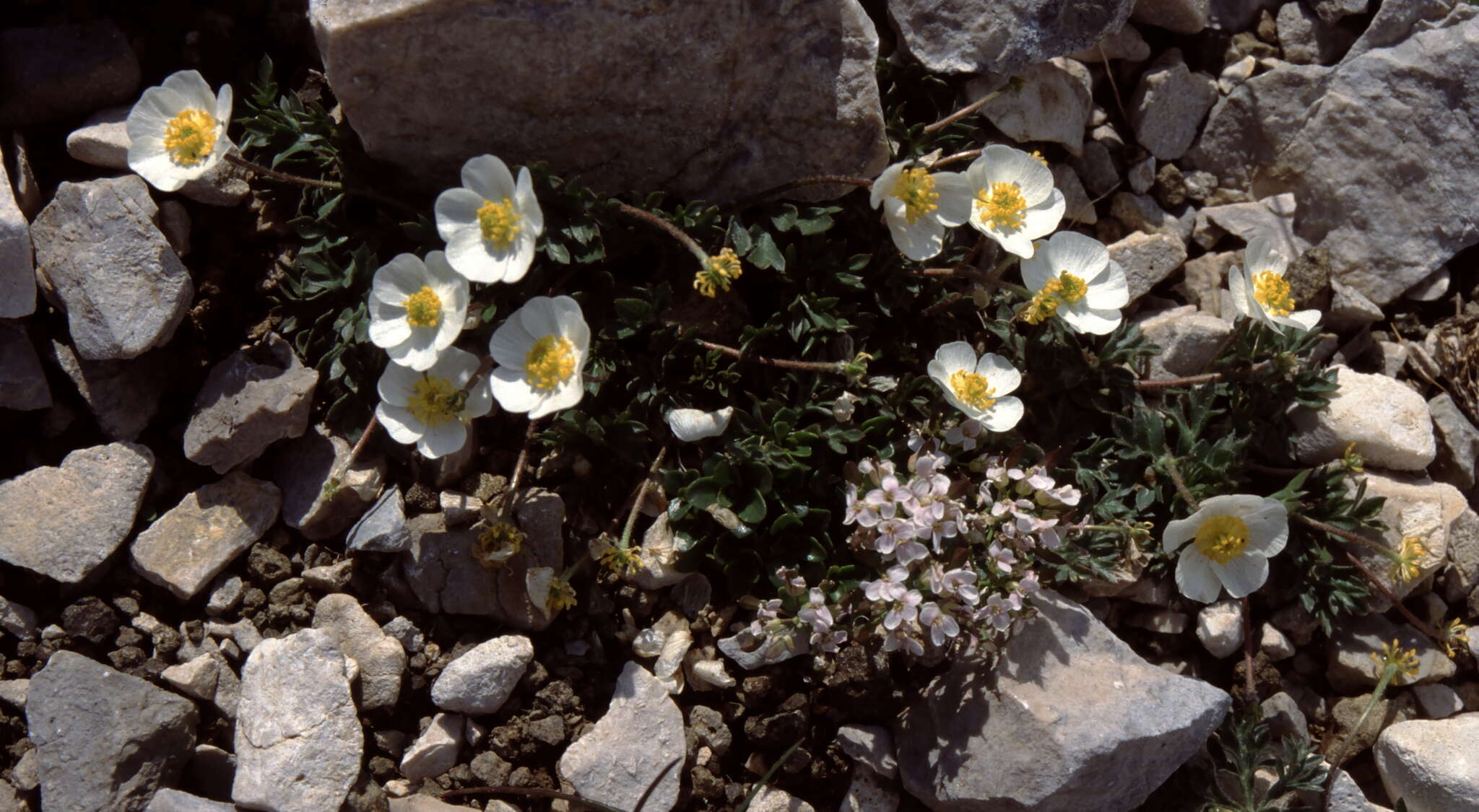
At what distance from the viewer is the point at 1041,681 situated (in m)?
3.92

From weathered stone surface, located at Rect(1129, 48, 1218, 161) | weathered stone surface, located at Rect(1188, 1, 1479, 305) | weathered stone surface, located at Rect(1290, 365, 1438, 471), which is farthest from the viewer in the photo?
weathered stone surface, located at Rect(1129, 48, 1218, 161)

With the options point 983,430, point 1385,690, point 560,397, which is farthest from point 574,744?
point 1385,690

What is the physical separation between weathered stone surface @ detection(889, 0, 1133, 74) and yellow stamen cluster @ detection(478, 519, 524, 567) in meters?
2.66

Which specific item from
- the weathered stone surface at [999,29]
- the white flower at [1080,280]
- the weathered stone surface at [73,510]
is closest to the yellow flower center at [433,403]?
the weathered stone surface at [73,510]

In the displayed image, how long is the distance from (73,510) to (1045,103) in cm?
442

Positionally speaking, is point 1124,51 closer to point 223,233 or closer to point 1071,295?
point 1071,295

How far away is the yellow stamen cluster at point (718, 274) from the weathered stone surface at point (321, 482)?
5.11 ft

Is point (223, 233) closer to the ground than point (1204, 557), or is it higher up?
higher up

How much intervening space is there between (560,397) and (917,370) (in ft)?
5.24

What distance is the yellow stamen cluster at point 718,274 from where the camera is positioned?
3.63 metres

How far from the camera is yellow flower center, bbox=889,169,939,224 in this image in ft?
13.0

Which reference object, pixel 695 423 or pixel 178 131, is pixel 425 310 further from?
pixel 178 131

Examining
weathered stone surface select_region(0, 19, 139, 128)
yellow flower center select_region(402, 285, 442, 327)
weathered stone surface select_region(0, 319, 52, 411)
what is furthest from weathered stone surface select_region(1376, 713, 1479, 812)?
weathered stone surface select_region(0, 19, 139, 128)

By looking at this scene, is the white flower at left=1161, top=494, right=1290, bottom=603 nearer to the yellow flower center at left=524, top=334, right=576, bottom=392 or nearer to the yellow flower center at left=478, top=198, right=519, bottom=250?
the yellow flower center at left=524, top=334, right=576, bottom=392
